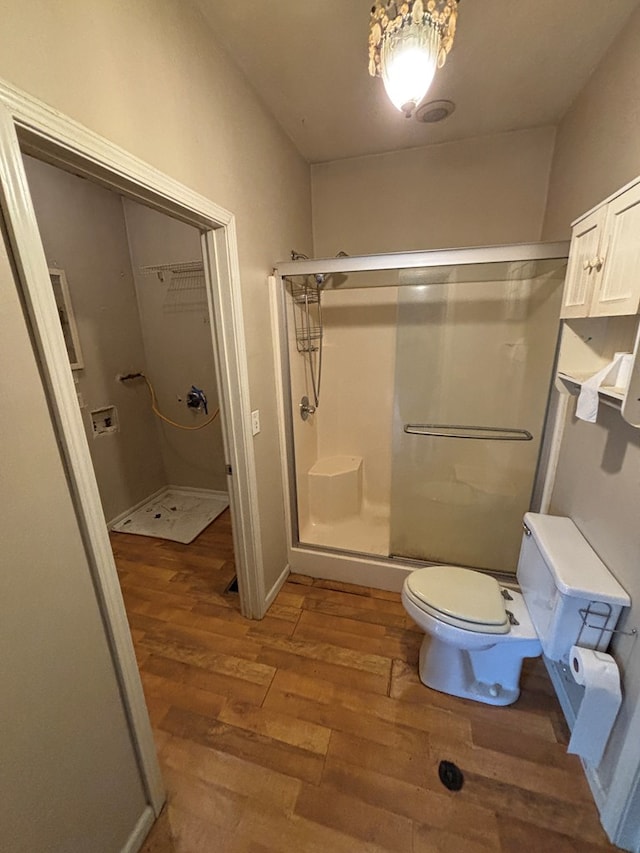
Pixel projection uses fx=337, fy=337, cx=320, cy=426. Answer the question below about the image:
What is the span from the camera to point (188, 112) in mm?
1219

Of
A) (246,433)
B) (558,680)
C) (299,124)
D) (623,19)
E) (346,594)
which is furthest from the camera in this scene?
(346,594)

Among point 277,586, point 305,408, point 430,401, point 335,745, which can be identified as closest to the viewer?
point 335,745

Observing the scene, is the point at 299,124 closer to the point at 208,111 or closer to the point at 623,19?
the point at 208,111

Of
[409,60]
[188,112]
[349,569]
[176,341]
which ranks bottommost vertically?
[349,569]

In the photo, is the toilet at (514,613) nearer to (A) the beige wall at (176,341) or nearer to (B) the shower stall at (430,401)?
(B) the shower stall at (430,401)

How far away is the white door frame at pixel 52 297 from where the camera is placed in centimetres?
69

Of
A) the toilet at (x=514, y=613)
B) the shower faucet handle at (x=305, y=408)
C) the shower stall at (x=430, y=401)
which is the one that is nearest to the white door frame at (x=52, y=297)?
the shower stall at (x=430, y=401)

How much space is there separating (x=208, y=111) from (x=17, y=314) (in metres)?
1.20

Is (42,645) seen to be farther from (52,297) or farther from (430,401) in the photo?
(430,401)

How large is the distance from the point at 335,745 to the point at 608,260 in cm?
202

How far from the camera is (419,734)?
4.52 ft

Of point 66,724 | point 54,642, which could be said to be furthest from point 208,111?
point 66,724

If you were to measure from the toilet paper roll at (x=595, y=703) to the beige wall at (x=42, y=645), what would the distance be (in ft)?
4.85

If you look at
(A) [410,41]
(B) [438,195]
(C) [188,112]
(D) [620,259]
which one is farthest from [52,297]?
(B) [438,195]
